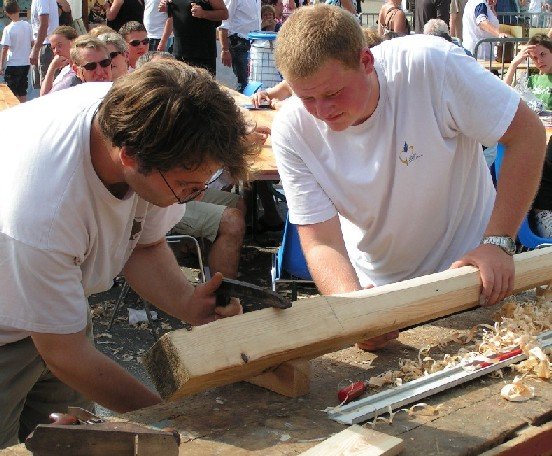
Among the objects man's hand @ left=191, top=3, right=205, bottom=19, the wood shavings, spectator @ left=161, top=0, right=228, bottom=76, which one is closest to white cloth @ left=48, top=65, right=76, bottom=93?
spectator @ left=161, top=0, right=228, bottom=76

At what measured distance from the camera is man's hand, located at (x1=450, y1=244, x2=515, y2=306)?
2.71 metres

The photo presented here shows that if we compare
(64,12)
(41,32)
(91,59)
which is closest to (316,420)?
(91,59)

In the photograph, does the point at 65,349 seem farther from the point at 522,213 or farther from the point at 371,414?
the point at 522,213

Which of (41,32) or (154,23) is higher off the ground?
(154,23)

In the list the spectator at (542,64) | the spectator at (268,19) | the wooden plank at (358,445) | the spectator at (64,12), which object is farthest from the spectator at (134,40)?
the wooden plank at (358,445)

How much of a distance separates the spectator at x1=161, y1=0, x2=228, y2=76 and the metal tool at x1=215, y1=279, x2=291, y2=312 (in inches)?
312

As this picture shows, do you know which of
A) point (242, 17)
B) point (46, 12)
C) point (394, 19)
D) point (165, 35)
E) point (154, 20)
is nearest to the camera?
point (165, 35)

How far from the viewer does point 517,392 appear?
7.12 ft

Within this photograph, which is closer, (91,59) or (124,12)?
(91,59)

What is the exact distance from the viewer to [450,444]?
1.92 m

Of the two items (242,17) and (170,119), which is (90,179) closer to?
(170,119)

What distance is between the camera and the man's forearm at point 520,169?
2.89 meters

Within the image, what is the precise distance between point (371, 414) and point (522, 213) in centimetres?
120

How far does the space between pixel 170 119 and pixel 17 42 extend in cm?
1177
